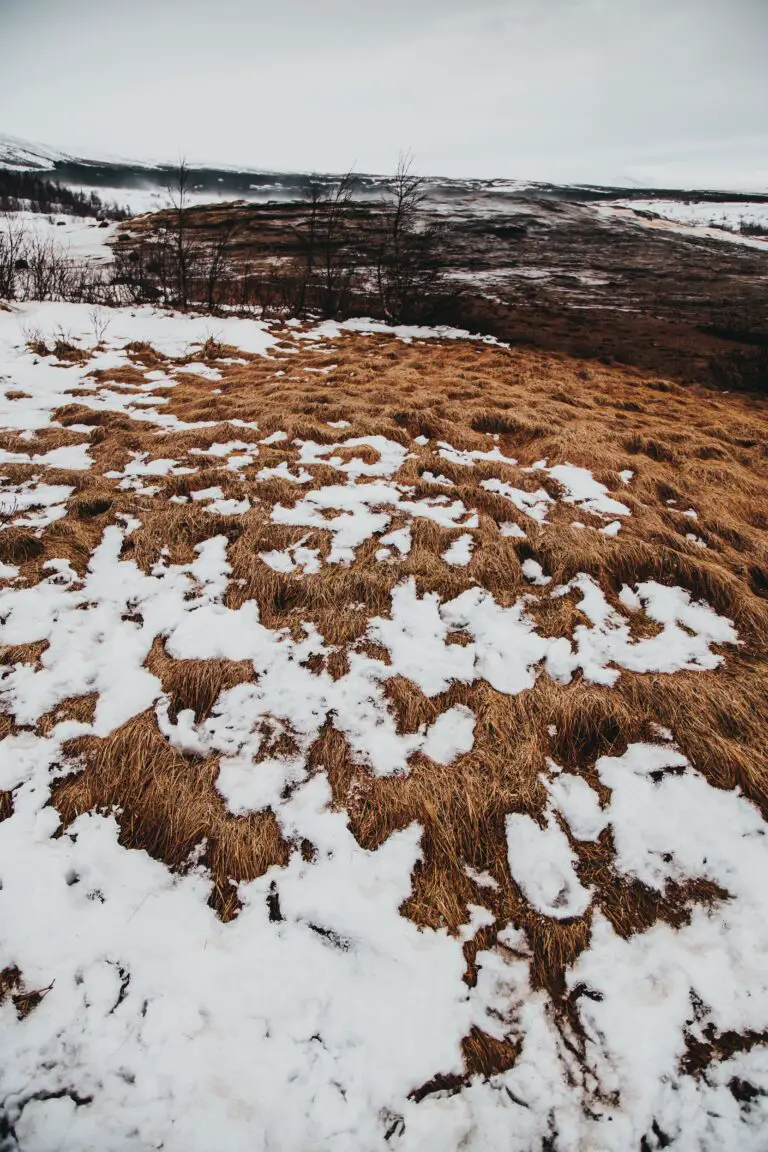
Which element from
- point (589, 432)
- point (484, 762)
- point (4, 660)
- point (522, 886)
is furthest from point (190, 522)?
point (589, 432)

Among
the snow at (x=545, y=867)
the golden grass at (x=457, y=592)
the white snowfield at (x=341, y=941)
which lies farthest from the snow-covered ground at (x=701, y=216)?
the snow at (x=545, y=867)

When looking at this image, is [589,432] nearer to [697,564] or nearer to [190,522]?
[697,564]

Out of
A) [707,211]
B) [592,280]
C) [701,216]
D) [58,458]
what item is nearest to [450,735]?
[58,458]

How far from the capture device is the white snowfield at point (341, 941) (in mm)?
1545

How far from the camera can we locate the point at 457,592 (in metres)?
3.68

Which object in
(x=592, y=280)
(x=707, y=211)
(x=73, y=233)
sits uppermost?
(x=707, y=211)

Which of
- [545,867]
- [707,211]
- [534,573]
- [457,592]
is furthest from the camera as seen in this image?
[707,211]

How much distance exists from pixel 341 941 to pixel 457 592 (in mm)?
2359

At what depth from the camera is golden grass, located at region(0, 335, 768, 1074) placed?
2.16 meters

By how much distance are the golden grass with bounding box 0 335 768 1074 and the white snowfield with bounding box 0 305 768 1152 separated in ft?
0.25

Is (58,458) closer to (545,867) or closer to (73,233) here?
(545,867)

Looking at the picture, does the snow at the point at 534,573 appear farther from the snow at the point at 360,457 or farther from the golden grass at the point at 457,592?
the snow at the point at 360,457

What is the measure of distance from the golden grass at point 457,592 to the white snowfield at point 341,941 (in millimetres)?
76

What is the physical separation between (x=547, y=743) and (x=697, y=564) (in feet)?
7.73
